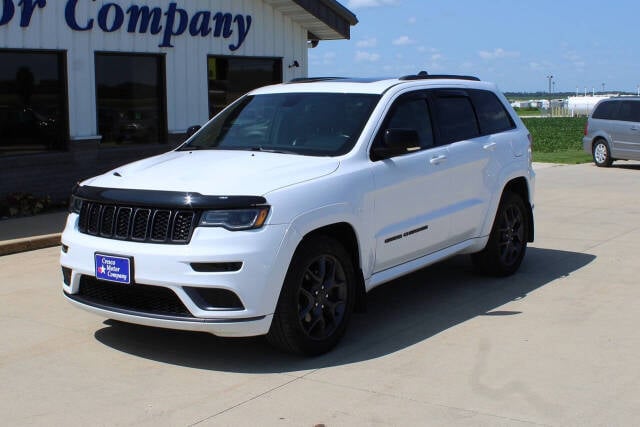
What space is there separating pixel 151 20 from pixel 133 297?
9446 millimetres

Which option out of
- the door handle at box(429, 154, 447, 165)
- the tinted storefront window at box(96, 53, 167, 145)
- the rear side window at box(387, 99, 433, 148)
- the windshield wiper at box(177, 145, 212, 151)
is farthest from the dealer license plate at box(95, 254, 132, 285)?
the tinted storefront window at box(96, 53, 167, 145)

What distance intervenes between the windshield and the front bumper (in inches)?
46.7

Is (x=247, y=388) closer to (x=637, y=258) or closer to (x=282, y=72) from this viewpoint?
(x=637, y=258)

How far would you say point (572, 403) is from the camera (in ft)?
16.2

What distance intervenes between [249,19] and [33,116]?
15.6 feet

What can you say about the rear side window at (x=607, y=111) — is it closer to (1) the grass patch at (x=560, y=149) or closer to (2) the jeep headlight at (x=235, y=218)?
(1) the grass patch at (x=560, y=149)

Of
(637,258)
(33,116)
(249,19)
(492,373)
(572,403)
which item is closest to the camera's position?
(572,403)

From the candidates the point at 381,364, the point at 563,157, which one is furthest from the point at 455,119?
the point at 563,157

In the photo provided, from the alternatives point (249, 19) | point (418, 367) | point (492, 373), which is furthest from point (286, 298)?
point (249, 19)

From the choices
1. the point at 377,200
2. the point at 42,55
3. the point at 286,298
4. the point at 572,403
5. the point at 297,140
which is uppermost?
the point at 42,55

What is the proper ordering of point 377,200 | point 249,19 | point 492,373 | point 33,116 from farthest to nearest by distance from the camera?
point 249,19 → point 33,116 → point 377,200 → point 492,373

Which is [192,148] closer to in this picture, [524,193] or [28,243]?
[524,193]

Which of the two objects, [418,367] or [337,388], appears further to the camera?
[418,367]

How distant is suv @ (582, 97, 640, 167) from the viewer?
2098cm
